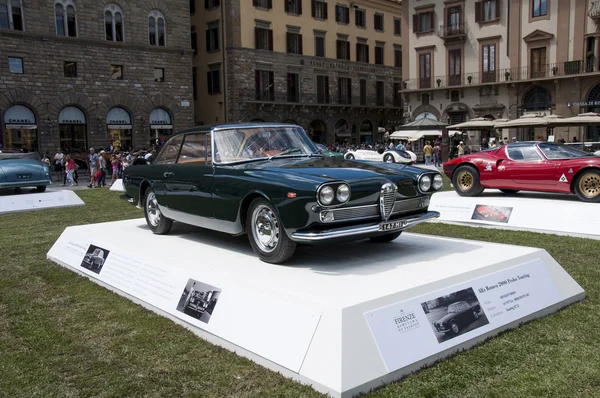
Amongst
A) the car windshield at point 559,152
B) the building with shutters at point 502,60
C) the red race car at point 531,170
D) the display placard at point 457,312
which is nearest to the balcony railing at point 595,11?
the building with shutters at point 502,60

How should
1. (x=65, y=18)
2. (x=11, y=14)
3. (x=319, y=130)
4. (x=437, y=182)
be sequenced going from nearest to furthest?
(x=437, y=182) < (x=11, y=14) < (x=65, y=18) < (x=319, y=130)

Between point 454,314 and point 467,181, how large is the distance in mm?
8649

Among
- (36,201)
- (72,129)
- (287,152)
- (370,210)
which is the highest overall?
(72,129)

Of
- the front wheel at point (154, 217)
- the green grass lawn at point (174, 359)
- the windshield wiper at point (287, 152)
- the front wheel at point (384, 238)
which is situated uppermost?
the windshield wiper at point (287, 152)

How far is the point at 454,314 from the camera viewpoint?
422cm

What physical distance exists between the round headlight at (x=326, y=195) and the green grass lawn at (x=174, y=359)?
4.82 feet

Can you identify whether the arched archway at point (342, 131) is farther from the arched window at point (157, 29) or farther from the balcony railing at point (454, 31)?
the arched window at point (157, 29)

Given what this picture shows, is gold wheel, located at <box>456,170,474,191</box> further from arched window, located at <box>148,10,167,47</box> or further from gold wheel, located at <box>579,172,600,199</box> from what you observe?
arched window, located at <box>148,10,167,47</box>

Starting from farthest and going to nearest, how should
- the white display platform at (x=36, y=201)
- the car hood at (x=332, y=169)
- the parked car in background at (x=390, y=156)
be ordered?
the parked car in background at (x=390, y=156) → the white display platform at (x=36, y=201) → the car hood at (x=332, y=169)

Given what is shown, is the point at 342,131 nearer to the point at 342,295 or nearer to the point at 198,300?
the point at 198,300

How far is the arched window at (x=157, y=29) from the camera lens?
122ft

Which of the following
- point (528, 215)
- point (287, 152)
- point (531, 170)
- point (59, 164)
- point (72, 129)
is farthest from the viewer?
point (72, 129)

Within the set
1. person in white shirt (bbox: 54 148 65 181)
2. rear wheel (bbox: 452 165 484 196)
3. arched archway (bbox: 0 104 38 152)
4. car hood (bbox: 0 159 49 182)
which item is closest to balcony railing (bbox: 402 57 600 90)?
person in white shirt (bbox: 54 148 65 181)

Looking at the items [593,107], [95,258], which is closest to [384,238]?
[95,258]
